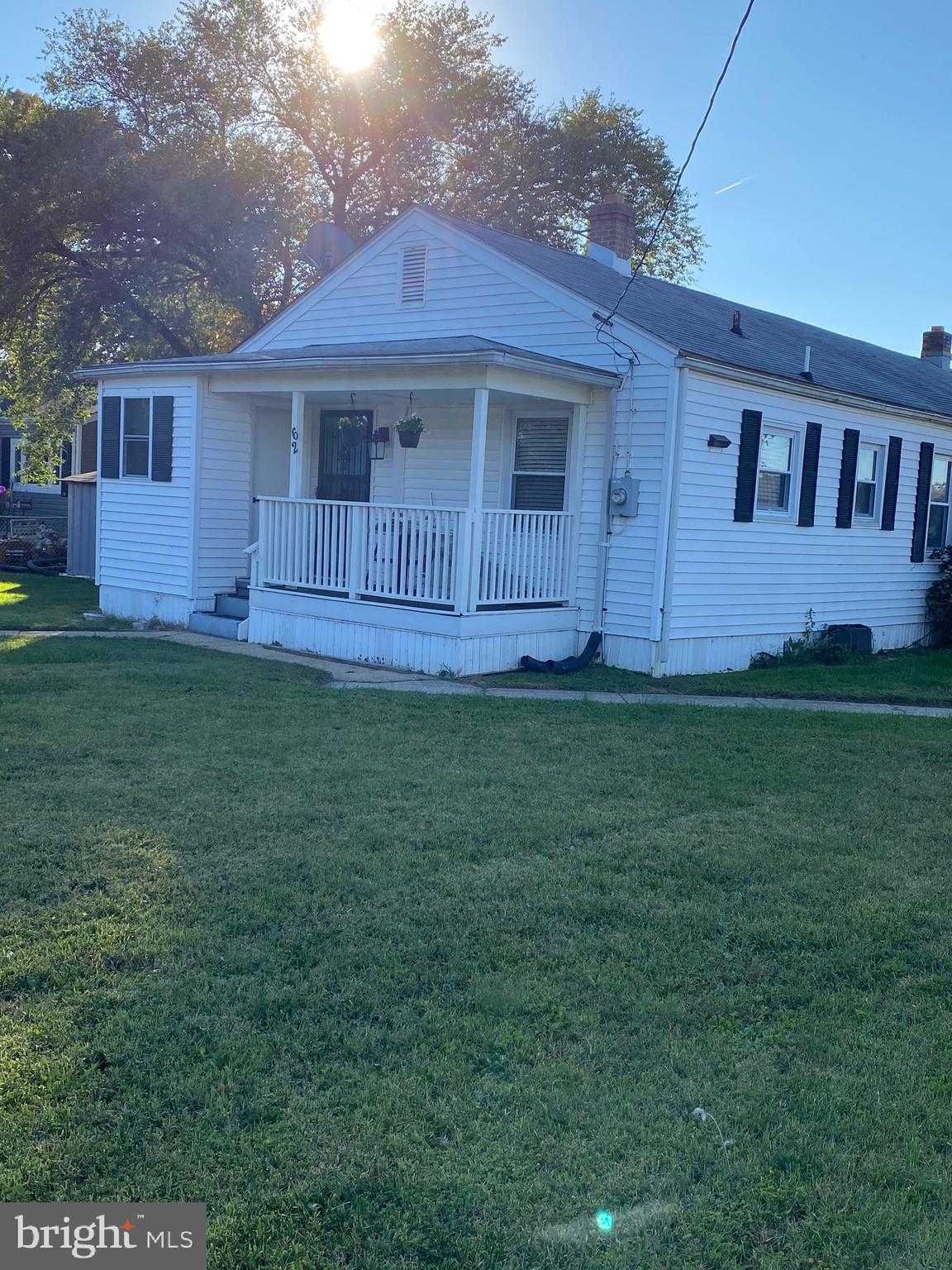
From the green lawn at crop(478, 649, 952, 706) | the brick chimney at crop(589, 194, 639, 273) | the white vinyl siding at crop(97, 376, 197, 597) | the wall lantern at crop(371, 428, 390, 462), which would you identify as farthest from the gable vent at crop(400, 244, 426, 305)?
the green lawn at crop(478, 649, 952, 706)

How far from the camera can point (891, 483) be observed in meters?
14.2

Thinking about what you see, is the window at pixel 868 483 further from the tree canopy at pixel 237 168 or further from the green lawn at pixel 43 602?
the tree canopy at pixel 237 168

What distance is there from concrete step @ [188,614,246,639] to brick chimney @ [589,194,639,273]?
288 inches

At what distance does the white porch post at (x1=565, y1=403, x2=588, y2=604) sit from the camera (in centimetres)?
1139

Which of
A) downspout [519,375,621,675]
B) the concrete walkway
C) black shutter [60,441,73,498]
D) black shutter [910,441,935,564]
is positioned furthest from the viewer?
black shutter [60,441,73,498]

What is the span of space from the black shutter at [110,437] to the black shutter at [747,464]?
A: 25.2 ft

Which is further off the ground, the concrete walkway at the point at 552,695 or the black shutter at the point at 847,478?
the black shutter at the point at 847,478

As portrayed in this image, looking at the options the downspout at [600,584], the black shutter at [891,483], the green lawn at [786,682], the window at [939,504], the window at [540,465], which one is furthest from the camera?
the window at [939,504]

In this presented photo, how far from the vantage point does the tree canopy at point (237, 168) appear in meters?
20.1

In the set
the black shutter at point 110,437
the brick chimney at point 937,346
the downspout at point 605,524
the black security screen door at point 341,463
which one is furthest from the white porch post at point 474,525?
the brick chimney at point 937,346

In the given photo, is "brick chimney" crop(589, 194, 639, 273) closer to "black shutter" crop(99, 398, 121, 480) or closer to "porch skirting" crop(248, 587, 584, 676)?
"porch skirting" crop(248, 587, 584, 676)

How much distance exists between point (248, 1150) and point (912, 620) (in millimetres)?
14293

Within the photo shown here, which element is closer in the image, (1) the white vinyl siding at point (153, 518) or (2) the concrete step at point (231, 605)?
(2) the concrete step at point (231, 605)

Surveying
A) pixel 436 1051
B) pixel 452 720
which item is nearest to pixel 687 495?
pixel 452 720
